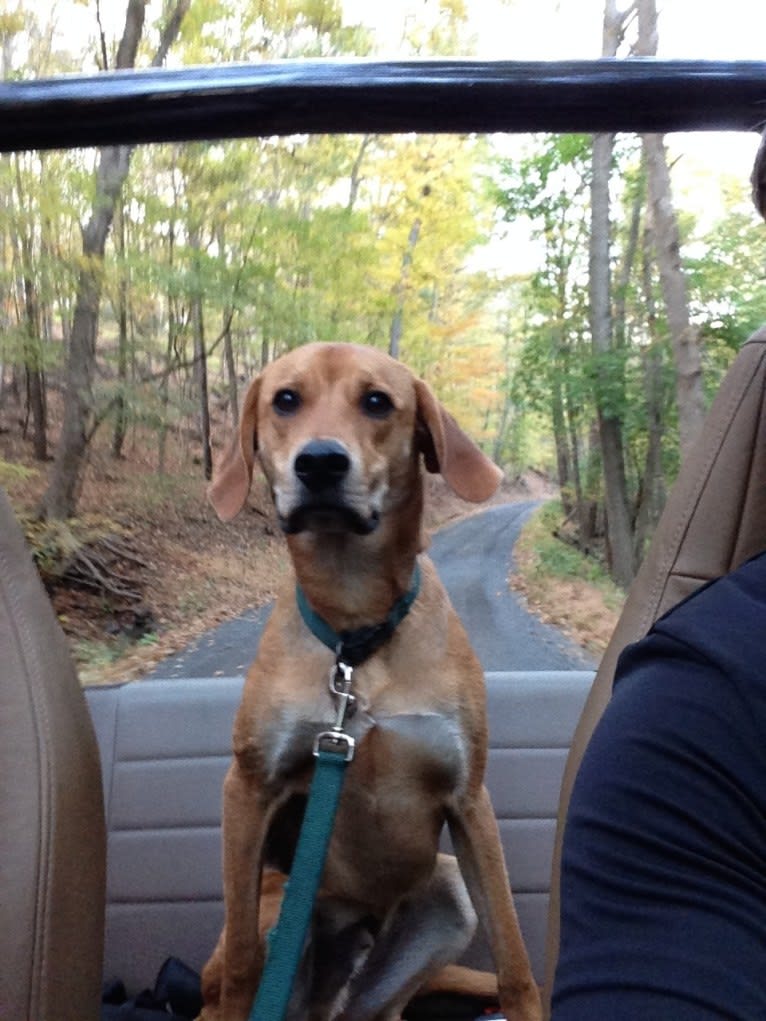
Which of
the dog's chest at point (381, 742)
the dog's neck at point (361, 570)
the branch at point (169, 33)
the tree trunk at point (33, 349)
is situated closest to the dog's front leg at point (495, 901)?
the dog's chest at point (381, 742)

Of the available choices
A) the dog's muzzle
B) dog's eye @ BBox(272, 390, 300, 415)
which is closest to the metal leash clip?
the dog's muzzle

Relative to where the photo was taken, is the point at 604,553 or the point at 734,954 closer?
the point at 734,954

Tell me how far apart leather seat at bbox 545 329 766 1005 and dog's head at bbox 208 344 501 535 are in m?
0.52

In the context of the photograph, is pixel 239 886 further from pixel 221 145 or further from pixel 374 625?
pixel 221 145

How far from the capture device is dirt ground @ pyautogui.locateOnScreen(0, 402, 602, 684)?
2.10 meters

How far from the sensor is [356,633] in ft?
5.34

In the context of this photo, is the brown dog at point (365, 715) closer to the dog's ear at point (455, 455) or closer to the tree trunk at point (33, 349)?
the dog's ear at point (455, 455)

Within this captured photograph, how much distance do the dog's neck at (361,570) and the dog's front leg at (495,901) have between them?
40cm

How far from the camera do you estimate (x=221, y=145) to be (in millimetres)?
1901

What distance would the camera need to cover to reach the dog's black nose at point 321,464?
154 centimetres

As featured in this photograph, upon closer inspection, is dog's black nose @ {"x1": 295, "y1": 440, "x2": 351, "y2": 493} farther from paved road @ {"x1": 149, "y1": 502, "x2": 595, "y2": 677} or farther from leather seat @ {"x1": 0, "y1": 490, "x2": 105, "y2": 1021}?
paved road @ {"x1": 149, "y1": 502, "x2": 595, "y2": 677}

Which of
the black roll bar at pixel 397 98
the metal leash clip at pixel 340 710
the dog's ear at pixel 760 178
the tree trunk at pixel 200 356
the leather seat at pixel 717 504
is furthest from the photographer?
the tree trunk at pixel 200 356

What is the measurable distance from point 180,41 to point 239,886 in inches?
71.0

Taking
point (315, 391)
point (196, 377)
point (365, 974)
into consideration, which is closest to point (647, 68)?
point (315, 391)
